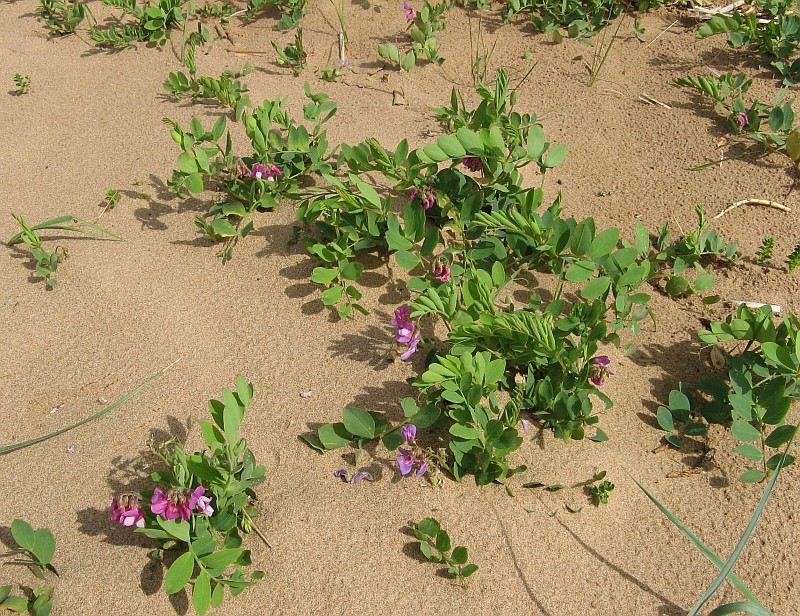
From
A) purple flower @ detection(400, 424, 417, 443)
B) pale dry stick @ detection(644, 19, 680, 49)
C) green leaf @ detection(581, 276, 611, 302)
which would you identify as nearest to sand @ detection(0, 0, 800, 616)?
pale dry stick @ detection(644, 19, 680, 49)

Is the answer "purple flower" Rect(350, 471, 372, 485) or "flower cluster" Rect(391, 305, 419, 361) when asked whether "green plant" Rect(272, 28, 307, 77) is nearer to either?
"flower cluster" Rect(391, 305, 419, 361)

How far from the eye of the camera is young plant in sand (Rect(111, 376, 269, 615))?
5.22ft

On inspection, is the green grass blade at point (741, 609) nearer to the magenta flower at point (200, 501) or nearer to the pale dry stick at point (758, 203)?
the magenta flower at point (200, 501)

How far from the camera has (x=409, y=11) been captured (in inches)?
134

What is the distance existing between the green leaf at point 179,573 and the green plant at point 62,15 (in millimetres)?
2917

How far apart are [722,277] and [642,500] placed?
0.87 meters

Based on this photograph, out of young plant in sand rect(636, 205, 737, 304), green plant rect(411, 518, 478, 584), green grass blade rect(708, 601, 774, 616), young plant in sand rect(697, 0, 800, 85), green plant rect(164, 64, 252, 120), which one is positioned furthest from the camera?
young plant in sand rect(697, 0, 800, 85)

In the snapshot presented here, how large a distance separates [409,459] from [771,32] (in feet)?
8.12

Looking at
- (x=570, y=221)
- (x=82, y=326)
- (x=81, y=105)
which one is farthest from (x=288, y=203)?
(x=81, y=105)

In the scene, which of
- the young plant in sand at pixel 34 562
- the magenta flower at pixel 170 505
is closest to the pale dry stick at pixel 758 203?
the magenta flower at pixel 170 505

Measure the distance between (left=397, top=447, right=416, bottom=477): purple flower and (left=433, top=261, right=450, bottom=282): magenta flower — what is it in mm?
523

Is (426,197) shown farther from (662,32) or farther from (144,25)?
(144,25)

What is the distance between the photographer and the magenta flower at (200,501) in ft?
5.34

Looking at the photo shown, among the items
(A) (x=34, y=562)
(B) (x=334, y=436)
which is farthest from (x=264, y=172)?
(A) (x=34, y=562)
